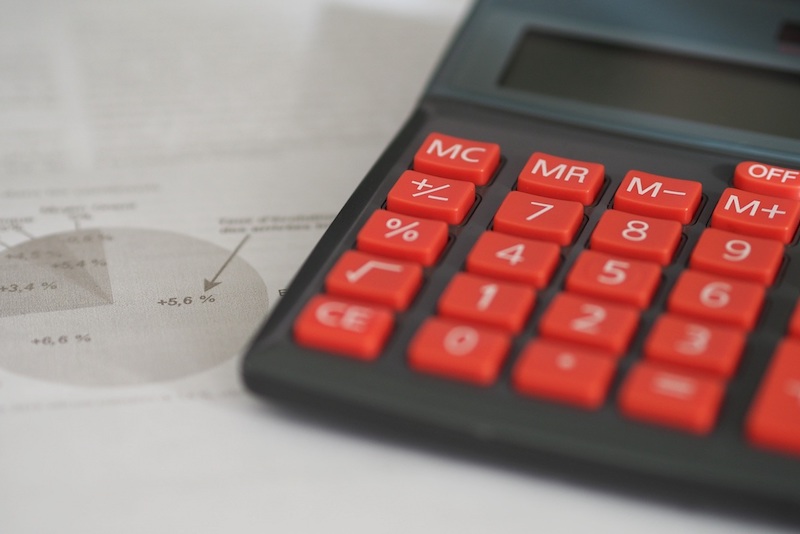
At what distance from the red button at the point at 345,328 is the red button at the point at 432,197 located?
59mm

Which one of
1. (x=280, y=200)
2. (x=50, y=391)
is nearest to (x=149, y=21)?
(x=280, y=200)

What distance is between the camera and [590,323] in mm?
305

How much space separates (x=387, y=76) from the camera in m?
0.56

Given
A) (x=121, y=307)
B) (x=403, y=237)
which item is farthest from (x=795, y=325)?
(x=121, y=307)

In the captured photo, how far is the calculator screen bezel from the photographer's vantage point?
41 cm

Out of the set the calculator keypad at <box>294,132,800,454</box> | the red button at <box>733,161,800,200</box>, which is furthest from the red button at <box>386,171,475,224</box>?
the red button at <box>733,161,800,200</box>

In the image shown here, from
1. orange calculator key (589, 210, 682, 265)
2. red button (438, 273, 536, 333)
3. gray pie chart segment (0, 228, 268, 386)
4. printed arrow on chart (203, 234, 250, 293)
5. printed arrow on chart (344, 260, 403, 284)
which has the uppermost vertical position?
orange calculator key (589, 210, 682, 265)

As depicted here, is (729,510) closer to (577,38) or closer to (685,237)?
(685,237)

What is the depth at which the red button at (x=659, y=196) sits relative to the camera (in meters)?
0.36

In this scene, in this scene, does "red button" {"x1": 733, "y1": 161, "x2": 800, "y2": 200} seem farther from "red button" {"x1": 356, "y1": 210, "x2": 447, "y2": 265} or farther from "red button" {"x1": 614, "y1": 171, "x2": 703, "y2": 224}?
"red button" {"x1": 356, "y1": 210, "x2": 447, "y2": 265}

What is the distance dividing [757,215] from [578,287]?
8cm

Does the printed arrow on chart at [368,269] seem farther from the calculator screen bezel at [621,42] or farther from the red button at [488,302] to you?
the calculator screen bezel at [621,42]

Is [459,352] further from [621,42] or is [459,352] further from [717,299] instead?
[621,42]

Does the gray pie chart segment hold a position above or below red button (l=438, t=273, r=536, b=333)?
below
